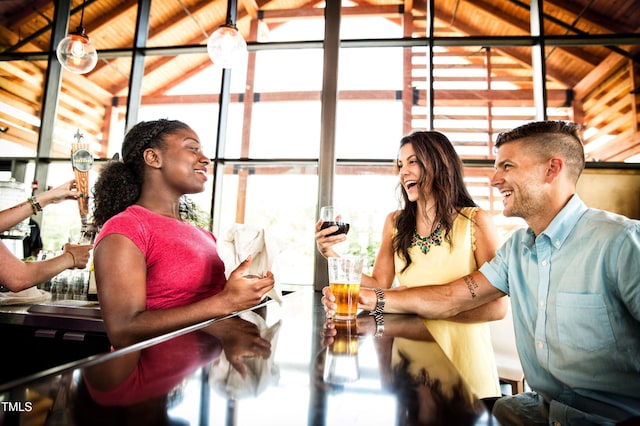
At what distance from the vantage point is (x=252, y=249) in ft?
4.19

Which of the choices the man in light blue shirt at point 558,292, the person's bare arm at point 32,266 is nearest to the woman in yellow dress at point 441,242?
the man in light blue shirt at point 558,292

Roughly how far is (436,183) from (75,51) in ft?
8.93

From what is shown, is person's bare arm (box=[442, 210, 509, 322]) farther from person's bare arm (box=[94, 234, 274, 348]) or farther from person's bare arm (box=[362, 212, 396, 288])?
person's bare arm (box=[94, 234, 274, 348])

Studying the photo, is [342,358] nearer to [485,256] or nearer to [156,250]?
[156,250]

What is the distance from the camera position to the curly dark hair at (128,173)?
4.95 ft

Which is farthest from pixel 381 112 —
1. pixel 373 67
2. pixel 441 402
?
pixel 441 402

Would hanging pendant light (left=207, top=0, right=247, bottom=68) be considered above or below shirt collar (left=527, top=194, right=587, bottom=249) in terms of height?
above

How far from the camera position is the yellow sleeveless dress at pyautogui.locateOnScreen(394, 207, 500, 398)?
1.30 metres

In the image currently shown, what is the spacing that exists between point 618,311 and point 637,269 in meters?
0.13

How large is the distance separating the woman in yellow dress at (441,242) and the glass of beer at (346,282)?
0.39 m

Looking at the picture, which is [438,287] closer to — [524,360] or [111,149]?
[524,360]

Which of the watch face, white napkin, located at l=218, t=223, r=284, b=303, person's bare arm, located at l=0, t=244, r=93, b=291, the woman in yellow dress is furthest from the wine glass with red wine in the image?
the watch face

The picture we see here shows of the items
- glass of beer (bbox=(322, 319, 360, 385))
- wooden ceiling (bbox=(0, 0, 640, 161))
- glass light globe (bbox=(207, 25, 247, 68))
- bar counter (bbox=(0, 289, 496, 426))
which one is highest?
wooden ceiling (bbox=(0, 0, 640, 161))

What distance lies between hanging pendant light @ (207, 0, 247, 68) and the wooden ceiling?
1793 millimetres
